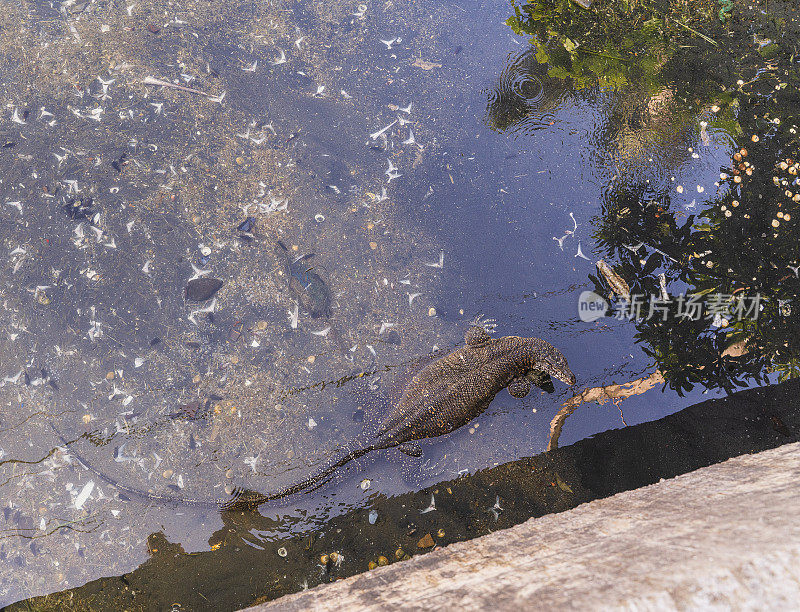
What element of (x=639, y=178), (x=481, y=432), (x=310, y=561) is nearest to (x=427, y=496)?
(x=481, y=432)

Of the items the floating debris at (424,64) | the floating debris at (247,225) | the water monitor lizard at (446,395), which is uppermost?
the floating debris at (424,64)

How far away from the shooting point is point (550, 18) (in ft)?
13.8

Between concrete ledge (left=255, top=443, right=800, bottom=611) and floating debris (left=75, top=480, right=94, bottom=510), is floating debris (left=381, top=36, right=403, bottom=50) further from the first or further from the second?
floating debris (left=75, top=480, right=94, bottom=510)

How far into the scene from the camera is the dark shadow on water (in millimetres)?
3514

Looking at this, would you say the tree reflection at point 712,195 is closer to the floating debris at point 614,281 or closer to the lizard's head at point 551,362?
the floating debris at point 614,281

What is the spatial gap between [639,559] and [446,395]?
1.68 meters

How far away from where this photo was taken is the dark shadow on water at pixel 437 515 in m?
3.51

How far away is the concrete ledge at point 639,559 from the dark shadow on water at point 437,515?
0.50 meters

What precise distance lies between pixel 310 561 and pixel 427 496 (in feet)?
3.24

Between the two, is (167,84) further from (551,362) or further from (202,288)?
(551,362)

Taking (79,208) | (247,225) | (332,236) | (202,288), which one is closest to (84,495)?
(202,288)

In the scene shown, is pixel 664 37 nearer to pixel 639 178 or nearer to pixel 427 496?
pixel 639 178

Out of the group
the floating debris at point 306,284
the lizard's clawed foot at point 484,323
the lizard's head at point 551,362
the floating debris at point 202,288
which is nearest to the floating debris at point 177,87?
the floating debris at point 306,284

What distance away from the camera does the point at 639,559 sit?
7.16 feet
